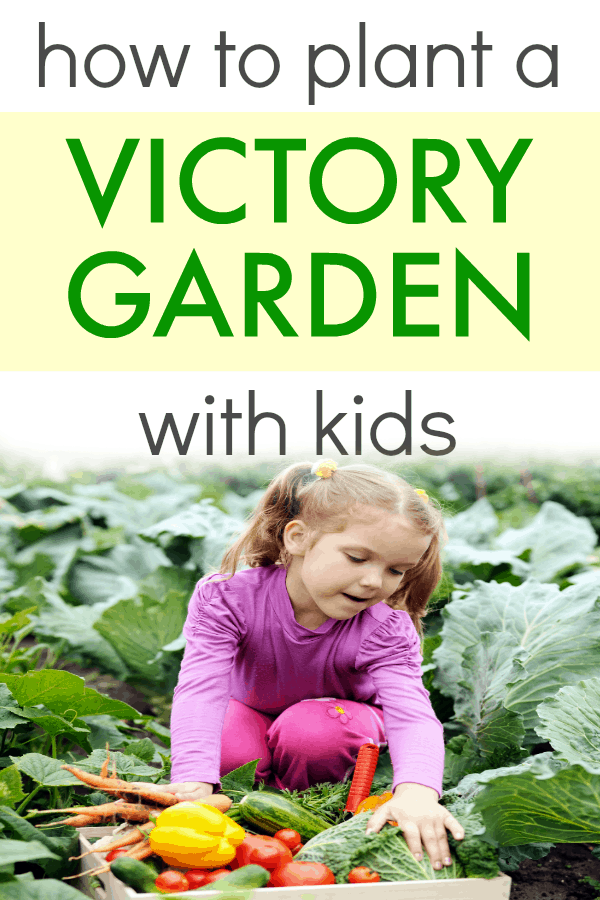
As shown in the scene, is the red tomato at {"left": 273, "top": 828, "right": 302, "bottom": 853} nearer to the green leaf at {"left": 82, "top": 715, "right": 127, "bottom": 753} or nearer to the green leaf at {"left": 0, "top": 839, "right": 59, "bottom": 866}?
the green leaf at {"left": 0, "top": 839, "right": 59, "bottom": 866}

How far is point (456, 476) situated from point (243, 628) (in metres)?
7.74

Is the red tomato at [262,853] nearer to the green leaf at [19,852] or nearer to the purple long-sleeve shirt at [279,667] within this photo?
the purple long-sleeve shirt at [279,667]

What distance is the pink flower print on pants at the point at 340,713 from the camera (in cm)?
301

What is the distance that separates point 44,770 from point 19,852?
504mm

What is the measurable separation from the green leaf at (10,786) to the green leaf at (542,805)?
1206 mm

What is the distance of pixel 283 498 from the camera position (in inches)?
116

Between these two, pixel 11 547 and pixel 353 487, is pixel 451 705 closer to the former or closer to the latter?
pixel 353 487

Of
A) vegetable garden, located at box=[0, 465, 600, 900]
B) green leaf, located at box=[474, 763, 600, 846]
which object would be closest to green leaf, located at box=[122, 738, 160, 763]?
vegetable garden, located at box=[0, 465, 600, 900]

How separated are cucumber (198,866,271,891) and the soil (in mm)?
1023

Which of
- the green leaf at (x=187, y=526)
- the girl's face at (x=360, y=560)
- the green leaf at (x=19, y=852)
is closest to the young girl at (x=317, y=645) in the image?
the girl's face at (x=360, y=560)

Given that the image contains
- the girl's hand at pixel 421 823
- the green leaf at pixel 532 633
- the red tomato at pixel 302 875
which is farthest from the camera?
the green leaf at pixel 532 633

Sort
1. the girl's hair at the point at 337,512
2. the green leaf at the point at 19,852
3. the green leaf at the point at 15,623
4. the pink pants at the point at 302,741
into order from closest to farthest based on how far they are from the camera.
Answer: the green leaf at the point at 19,852 < the girl's hair at the point at 337,512 < the pink pants at the point at 302,741 < the green leaf at the point at 15,623

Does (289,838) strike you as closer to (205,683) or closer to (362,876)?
(362,876)

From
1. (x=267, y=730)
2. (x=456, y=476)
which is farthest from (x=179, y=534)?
(x=456, y=476)
